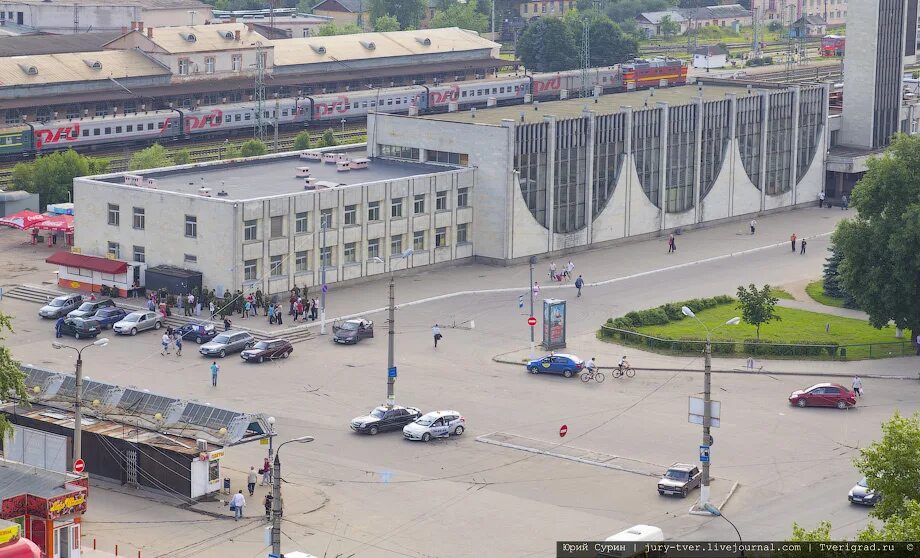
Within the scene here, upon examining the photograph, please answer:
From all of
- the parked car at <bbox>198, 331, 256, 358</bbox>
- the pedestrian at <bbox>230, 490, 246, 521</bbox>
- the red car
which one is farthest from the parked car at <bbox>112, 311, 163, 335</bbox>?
the red car

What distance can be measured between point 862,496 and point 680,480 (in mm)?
6071

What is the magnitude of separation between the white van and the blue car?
2111 cm

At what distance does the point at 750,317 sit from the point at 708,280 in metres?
15.7

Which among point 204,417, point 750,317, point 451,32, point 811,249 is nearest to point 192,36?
point 451,32

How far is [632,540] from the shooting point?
5028 cm

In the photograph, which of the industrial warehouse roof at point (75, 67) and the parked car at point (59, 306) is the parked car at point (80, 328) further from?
the industrial warehouse roof at point (75, 67)

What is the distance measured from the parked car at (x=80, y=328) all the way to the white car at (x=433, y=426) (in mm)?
22793

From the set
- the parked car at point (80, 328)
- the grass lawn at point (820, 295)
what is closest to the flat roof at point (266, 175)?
the parked car at point (80, 328)

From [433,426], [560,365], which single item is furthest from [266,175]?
[433,426]

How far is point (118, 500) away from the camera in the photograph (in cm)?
5962

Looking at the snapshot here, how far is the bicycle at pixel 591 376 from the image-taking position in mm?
75688

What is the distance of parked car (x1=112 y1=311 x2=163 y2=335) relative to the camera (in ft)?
273

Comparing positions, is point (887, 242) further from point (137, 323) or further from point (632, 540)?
point (137, 323)

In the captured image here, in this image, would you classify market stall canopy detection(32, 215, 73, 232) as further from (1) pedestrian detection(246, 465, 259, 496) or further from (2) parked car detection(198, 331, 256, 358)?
(1) pedestrian detection(246, 465, 259, 496)
